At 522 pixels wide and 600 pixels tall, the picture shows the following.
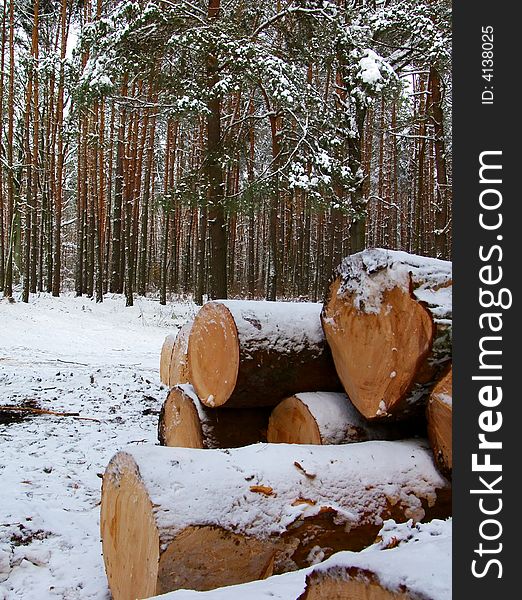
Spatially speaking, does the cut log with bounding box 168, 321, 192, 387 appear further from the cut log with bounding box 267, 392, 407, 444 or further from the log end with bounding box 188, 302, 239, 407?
the cut log with bounding box 267, 392, 407, 444

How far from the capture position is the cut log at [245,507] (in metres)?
1.71

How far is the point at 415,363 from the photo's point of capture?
213cm

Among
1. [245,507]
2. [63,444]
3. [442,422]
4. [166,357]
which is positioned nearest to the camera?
[245,507]

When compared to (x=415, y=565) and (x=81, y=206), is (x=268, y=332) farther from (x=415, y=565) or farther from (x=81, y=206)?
(x=81, y=206)

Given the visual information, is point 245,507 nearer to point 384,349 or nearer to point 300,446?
point 300,446

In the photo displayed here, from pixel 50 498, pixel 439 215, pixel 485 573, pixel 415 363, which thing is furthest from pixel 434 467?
pixel 439 215

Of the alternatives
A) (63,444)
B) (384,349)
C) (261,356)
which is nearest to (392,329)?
(384,349)

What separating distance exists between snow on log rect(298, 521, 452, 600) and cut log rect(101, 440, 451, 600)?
2.23 feet

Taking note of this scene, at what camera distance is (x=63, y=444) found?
12.7 feet

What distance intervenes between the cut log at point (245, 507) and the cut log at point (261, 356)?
585 mm

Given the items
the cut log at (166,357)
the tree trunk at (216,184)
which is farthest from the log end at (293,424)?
the tree trunk at (216,184)

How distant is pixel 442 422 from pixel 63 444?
2787 millimetres

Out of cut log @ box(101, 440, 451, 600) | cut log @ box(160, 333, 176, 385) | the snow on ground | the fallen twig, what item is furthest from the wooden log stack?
cut log @ box(160, 333, 176, 385)

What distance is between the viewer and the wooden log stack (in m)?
1.75
